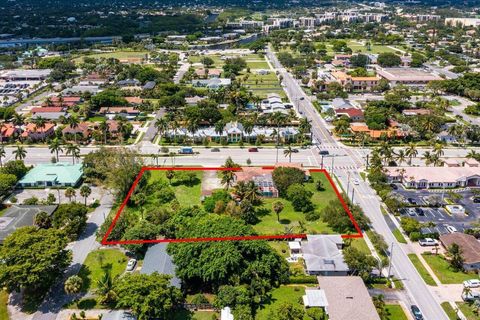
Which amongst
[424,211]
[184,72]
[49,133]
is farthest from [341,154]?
[184,72]

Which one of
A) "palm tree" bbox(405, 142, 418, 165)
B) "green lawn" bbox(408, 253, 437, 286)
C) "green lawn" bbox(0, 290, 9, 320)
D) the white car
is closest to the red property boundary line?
"green lawn" bbox(408, 253, 437, 286)

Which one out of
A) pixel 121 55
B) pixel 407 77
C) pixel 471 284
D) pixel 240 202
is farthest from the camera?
pixel 121 55

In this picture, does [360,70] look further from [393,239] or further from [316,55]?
[393,239]

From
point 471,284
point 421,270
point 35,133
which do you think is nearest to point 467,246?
point 471,284

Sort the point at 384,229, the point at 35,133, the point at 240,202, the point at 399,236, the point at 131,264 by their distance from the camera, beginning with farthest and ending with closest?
the point at 35,133, the point at 240,202, the point at 384,229, the point at 399,236, the point at 131,264

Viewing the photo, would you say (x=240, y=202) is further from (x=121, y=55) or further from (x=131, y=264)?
(x=121, y=55)
